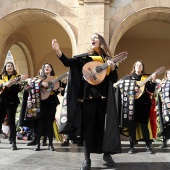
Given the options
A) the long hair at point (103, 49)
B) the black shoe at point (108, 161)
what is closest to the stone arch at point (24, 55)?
the long hair at point (103, 49)

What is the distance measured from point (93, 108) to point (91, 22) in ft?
16.6

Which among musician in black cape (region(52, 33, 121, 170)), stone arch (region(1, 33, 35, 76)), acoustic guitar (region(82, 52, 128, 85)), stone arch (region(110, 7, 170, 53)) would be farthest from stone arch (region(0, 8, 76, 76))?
acoustic guitar (region(82, 52, 128, 85))

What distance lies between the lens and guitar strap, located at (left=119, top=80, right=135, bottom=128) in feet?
19.1

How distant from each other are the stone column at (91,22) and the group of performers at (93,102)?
2.70 metres

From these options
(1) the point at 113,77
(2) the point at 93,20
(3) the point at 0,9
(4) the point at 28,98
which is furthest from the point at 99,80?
(3) the point at 0,9

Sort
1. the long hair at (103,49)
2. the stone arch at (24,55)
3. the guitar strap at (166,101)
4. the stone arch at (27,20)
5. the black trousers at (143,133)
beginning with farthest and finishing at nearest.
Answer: the stone arch at (24,55) < the stone arch at (27,20) < the guitar strap at (166,101) < the black trousers at (143,133) < the long hair at (103,49)

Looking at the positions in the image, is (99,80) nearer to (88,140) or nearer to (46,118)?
(88,140)

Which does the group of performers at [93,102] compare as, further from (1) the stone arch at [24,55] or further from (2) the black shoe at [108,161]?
(1) the stone arch at [24,55]

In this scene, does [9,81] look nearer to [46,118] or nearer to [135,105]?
[46,118]

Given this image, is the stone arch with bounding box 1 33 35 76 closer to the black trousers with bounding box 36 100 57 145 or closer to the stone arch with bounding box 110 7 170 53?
the stone arch with bounding box 110 7 170 53

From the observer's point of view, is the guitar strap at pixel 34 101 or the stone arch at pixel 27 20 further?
the stone arch at pixel 27 20

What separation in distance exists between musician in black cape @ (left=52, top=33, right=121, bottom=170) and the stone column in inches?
178

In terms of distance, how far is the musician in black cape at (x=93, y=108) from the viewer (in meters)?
3.96

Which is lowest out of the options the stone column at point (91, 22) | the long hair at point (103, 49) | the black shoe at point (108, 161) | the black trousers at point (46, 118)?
the black shoe at point (108, 161)
